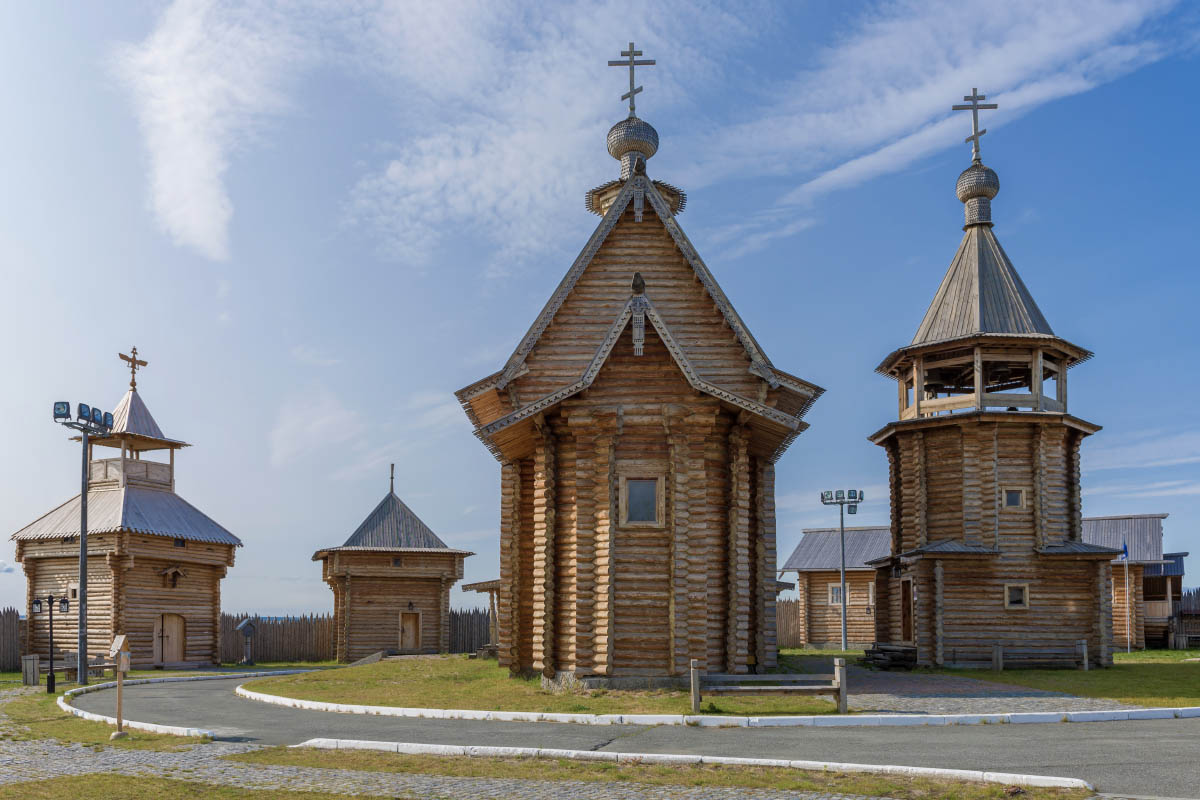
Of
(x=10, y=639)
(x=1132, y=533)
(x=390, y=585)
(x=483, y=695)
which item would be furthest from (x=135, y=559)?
(x=1132, y=533)

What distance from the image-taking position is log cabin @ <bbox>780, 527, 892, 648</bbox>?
51.5 m

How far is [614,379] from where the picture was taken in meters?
22.3

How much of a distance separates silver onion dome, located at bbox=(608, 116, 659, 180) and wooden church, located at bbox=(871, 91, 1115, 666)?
10839 mm

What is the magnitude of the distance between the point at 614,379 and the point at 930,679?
11.0 m

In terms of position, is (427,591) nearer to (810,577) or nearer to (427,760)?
(810,577)

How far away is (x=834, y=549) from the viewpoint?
176ft

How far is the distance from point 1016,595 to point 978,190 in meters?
14.0

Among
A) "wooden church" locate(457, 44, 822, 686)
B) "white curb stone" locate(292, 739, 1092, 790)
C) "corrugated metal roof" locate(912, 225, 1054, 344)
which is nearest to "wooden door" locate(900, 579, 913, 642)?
"corrugated metal roof" locate(912, 225, 1054, 344)

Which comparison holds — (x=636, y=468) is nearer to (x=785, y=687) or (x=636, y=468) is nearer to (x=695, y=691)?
(x=695, y=691)

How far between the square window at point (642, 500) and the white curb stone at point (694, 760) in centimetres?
835

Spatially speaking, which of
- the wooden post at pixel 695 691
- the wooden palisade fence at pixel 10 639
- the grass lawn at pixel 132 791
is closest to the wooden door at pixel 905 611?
the wooden post at pixel 695 691

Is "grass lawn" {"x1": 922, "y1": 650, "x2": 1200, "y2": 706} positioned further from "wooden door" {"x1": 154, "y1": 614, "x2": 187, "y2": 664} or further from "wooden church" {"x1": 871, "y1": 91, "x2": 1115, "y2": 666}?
"wooden door" {"x1": 154, "y1": 614, "x2": 187, "y2": 664}

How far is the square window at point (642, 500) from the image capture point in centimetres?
2162

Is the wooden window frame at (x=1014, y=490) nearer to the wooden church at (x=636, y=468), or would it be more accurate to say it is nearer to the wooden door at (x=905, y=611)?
Answer: the wooden door at (x=905, y=611)
